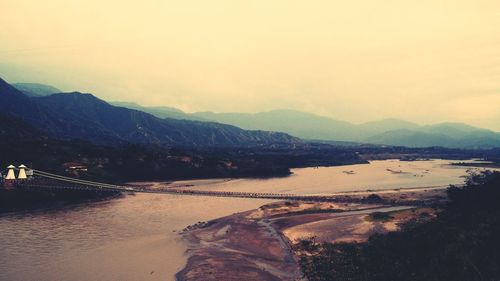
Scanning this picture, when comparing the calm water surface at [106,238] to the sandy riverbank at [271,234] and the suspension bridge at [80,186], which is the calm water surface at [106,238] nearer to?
the sandy riverbank at [271,234]

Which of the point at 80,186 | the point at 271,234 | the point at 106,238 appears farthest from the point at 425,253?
the point at 80,186

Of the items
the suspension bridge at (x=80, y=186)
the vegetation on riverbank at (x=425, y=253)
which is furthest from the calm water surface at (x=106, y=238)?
the vegetation on riverbank at (x=425, y=253)

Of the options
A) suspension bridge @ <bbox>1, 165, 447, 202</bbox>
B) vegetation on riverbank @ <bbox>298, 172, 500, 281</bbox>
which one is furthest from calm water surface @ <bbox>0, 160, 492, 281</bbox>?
vegetation on riverbank @ <bbox>298, 172, 500, 281</bbox>

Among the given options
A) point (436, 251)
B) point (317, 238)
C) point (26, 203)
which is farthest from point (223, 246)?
point (26, 203)

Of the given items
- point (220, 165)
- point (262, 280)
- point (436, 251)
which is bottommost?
point (262, 280)

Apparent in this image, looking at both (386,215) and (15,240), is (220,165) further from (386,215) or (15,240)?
(15,240)
